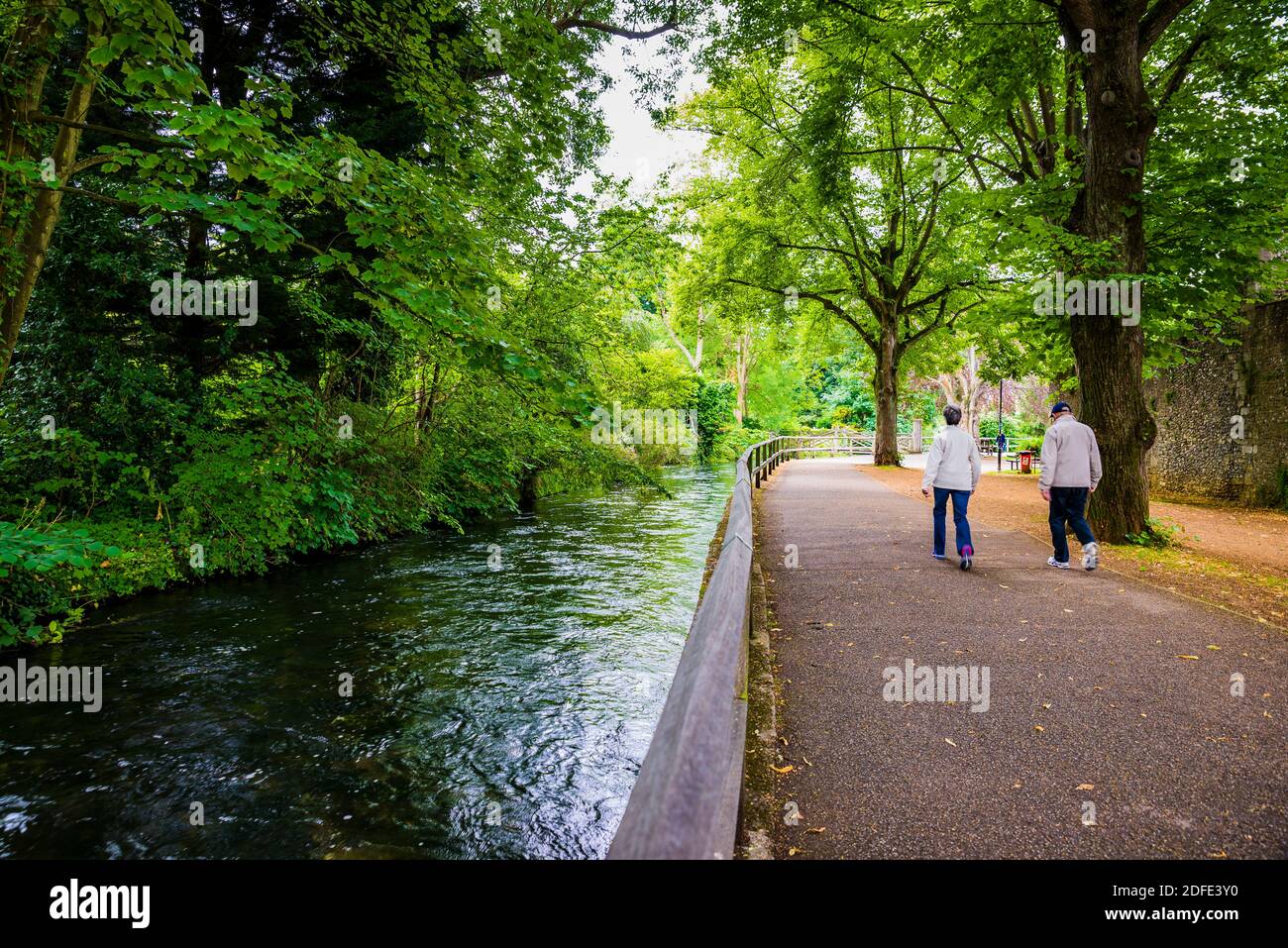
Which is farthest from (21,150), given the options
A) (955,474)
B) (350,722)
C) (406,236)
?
(955,474)

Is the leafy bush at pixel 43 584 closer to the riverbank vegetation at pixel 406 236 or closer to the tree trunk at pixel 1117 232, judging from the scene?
the riverbank vegetation at pixel 406 236

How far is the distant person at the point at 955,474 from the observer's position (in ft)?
23.9

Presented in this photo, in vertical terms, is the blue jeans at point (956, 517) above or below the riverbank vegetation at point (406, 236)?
below

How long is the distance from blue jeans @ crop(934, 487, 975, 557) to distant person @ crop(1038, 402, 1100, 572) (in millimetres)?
A: 933

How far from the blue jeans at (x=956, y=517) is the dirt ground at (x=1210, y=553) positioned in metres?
1.04

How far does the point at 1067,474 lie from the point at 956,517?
139 centimetres

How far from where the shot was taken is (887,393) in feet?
78.1

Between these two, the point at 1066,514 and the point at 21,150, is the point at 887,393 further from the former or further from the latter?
the point at 21,150

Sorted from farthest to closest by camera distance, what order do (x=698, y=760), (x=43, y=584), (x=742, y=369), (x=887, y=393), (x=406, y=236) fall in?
(x=742, y=369) → (x=887, y=393) → (x=43, y=584) → (x=406, y=236) → (x=698, y=760)

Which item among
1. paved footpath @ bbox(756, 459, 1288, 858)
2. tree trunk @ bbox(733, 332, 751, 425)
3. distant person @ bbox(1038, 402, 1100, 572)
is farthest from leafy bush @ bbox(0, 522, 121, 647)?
tree trunk @ bbox(733, 332, 751, 425)

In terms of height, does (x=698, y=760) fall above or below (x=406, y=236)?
below

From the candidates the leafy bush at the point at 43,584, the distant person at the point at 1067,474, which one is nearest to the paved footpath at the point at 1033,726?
the distant person at the point at 1067,474

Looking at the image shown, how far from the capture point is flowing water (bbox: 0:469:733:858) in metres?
3.82
